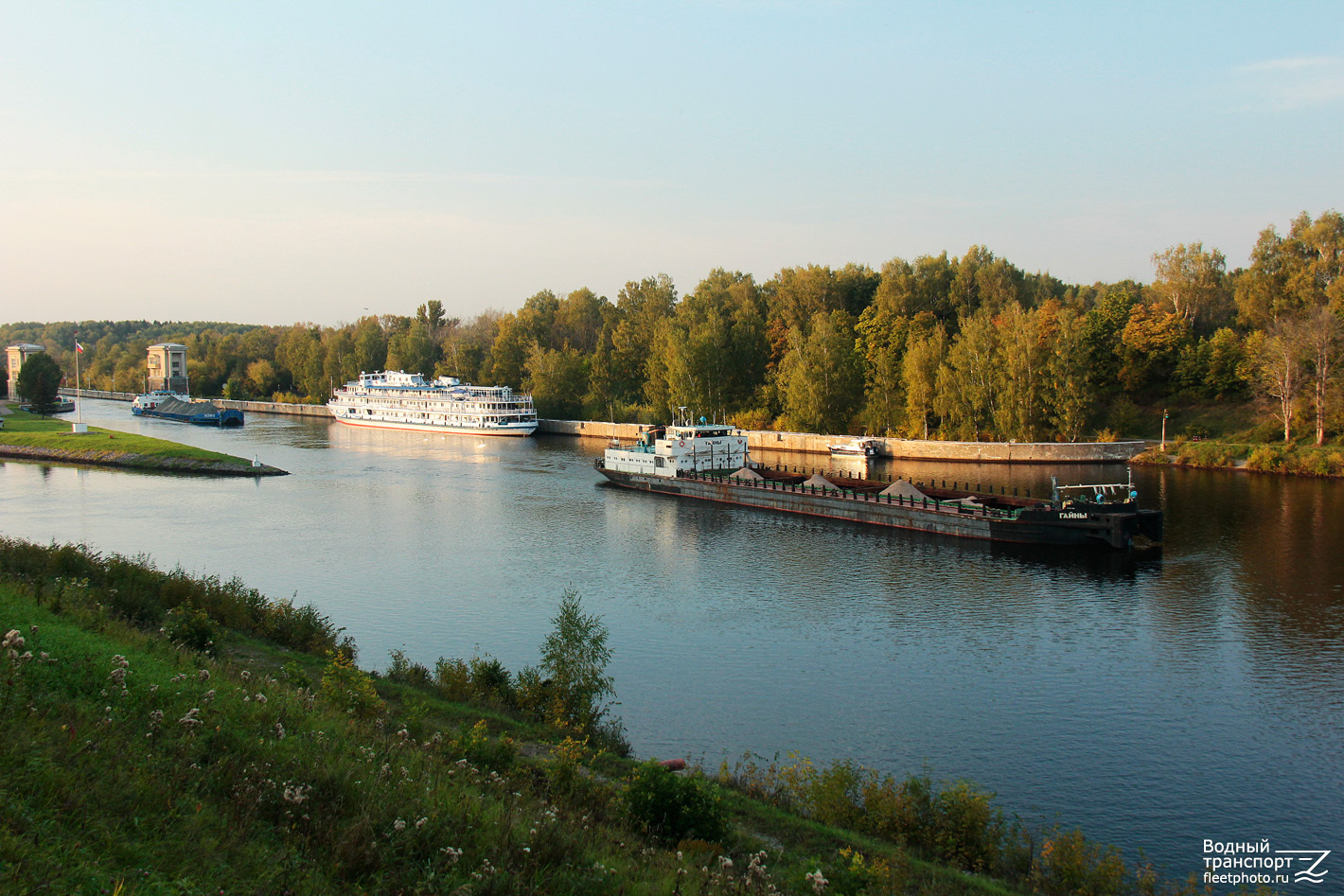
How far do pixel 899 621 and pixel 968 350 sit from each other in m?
56.9

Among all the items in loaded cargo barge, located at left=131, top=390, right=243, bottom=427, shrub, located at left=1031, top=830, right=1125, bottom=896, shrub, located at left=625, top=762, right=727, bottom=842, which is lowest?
shrub, located at left=1031, top=830, right=1125, bottom=896

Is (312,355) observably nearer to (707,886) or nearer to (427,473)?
(427,473)

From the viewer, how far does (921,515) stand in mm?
47625

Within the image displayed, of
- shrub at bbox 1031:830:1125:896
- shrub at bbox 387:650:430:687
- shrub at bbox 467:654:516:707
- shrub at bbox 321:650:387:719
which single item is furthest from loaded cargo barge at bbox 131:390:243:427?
shrub at bbox 1031:830:1125:896

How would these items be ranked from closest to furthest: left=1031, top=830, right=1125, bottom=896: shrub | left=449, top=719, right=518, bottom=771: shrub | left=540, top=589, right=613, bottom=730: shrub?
left=1031, top=830, right=1125, bottom=896: shrub, left=449, top=719, right=518, bottom=771: shrub, left=540, top=589, right=613, bottom=730: shrub

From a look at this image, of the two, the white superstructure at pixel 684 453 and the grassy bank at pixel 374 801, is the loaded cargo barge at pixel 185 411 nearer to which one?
the white superstructure at pixel 684 453

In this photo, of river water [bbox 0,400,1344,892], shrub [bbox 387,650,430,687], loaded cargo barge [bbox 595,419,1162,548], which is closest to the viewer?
river water [bbox 0,400,1344,892]

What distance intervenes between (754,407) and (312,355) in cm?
9914

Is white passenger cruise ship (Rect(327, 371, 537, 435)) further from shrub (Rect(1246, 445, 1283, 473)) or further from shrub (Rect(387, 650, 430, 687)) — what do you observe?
shrub (Rect(387, 650, 430, 687))

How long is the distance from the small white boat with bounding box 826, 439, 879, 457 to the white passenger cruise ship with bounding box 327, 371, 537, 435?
45067mm

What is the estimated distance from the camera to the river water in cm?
1884

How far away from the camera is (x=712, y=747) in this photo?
19.6 meters

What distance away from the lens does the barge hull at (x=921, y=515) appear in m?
41.1

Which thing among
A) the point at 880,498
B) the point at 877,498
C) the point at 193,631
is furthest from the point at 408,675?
the point at 880,498
